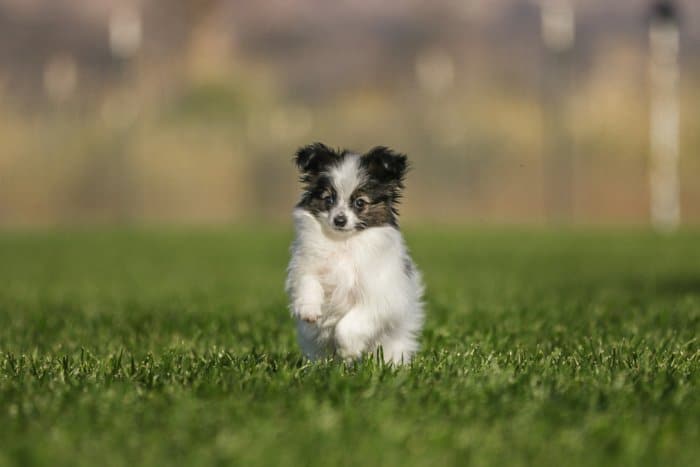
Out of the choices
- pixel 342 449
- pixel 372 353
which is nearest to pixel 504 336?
pixel 372 353

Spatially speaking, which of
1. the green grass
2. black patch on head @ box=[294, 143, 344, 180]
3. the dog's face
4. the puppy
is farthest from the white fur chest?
black patch on head @ box=[294, 143, 344, 180]

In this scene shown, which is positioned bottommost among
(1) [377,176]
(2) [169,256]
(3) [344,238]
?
(2) [169,256]

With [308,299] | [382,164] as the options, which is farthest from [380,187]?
[308,299]

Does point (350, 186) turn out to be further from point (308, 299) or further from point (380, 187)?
point (308, 299)

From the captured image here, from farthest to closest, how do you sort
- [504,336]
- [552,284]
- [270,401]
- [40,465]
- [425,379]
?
[552,284], [504,336], [425,379], [270,401], [40,465]

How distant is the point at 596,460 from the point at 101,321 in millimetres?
6601

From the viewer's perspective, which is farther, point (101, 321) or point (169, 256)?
point (169, 256)

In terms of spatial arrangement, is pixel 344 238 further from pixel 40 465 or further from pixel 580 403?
pixel 40 465

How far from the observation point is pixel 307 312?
17.9 ft

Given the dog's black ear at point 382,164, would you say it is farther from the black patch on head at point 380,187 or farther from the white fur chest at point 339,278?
the white fur chest at point 339,278

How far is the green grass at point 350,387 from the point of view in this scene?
3791 mm

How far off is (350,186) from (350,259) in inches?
17.7

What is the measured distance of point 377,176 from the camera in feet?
19.2

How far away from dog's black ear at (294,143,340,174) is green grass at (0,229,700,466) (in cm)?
123
